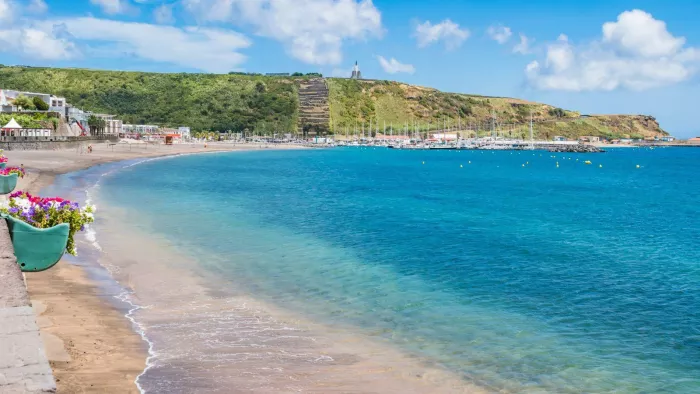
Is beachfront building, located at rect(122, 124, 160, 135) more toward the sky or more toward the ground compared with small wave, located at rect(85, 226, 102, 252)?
more toward the sky

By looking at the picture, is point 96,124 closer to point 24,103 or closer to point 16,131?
point 24,103

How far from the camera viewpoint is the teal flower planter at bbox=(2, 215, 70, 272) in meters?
12.3

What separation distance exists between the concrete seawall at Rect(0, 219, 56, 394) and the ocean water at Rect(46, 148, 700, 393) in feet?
7.65

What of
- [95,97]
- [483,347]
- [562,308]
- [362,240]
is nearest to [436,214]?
[362,240]

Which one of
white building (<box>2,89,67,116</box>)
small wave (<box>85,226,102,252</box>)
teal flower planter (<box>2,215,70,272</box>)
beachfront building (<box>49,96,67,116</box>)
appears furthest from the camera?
white building (<box>2,89,67,116</box>)

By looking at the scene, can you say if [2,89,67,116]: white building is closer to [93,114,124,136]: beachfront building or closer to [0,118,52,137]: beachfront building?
[93,114,124,136]: beachfront building

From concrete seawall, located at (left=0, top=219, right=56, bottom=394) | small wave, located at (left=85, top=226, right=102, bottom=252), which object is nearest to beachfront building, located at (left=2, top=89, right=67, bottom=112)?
small wave, located at (left=85, top=226, right=102, bottom=252)

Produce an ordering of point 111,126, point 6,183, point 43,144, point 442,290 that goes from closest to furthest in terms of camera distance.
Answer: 1. point 442,290
2. point 6,183
3. point 43,144
4. point 111,126

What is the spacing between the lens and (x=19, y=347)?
7441 millimetres

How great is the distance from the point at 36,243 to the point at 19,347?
564cm

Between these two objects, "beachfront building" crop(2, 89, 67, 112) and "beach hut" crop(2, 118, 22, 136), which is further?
"beachfront building" crop(2, 89, 67, 112)

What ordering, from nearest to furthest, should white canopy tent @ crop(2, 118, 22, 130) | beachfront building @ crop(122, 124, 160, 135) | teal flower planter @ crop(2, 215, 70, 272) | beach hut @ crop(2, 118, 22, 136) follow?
1. teal flower planter @ crop(2, 215, 70, 272)
2. white canopy tent @ crop(2, 118, 22, 130)
3. beach hut @ crop(2, 118, 22, 136)
4. beachfront building @ crop(122, 124, 160, 135)

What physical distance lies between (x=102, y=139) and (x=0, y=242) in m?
110

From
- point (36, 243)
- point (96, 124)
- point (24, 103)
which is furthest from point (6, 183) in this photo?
point (96, 124)
